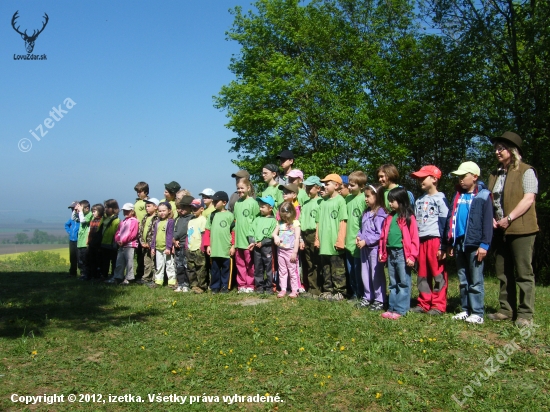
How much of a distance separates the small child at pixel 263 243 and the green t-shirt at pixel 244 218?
0.33 feet

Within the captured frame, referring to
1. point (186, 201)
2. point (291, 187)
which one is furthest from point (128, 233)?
point (291, 187)

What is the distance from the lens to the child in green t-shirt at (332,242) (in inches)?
315

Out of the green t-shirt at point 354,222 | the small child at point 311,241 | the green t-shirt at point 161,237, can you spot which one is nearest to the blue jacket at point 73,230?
the green t-shirt at point 161,237

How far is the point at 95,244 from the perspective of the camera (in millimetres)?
11602

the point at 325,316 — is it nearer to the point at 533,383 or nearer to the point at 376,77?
the point at 533,383

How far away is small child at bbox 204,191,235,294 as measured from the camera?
30.0 feet

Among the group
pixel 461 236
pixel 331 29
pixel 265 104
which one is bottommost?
pixel 461 236

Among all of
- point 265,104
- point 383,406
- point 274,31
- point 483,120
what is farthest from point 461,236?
point 274,31

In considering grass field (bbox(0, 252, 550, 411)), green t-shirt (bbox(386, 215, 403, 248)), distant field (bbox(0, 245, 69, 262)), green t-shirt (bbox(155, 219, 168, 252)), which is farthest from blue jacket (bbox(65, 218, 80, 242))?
distant field (bbox(0, 245, 69, 262))

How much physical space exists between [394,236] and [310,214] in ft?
6.27

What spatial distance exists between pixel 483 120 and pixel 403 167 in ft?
21.0

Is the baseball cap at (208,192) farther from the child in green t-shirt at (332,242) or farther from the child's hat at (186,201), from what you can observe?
the child in green t-shirt at (332,242)

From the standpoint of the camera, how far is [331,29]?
2739 cm

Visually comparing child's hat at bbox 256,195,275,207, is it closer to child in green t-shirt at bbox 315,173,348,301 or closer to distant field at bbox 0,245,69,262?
child in green t-shirt at bbox 315,173,348,301
